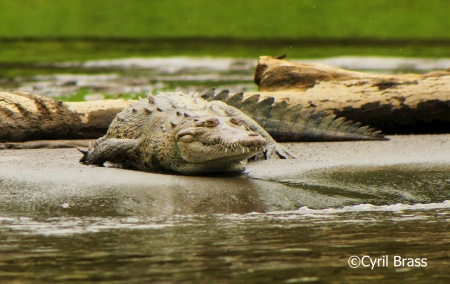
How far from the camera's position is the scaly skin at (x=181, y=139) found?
263 inches

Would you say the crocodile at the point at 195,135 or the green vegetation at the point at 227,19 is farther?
the green vegetation at the point at 227,19

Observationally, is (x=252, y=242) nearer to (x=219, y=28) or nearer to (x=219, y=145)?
(x=219, y=145)

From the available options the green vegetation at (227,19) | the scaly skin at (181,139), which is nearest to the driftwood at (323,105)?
the scaly skin at (181,139)

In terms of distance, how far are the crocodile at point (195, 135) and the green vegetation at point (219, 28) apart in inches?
556

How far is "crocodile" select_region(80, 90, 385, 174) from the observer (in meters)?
6.71

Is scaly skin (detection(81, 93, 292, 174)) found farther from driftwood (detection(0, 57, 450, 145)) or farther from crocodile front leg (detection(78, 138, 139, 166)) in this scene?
driftwood (detection(0, 57, 450, 145))

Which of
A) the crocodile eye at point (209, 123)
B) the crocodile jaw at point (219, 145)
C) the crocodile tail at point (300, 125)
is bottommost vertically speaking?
the crocodile jaw at point (219, 145)

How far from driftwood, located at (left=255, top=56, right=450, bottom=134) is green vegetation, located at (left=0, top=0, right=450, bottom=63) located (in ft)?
44.2

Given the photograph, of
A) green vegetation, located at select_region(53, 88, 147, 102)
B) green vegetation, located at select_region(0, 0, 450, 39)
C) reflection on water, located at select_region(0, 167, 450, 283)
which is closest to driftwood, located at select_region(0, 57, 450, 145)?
reflection on water, located at select_region(0, 167, 450, 283)

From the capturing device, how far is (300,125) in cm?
898

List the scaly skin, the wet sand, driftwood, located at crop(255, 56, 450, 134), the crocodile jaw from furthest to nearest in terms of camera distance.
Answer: driftwood, located at crop(255, 56, 450, 134), the scaly skin, the crocodile jaw, the wet sand

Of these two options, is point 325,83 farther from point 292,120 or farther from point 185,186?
point 185,186

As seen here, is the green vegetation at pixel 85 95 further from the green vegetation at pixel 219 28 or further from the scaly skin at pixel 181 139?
the green vegetation at pixel 219 28

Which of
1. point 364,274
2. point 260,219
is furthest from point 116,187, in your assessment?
point 364,274
